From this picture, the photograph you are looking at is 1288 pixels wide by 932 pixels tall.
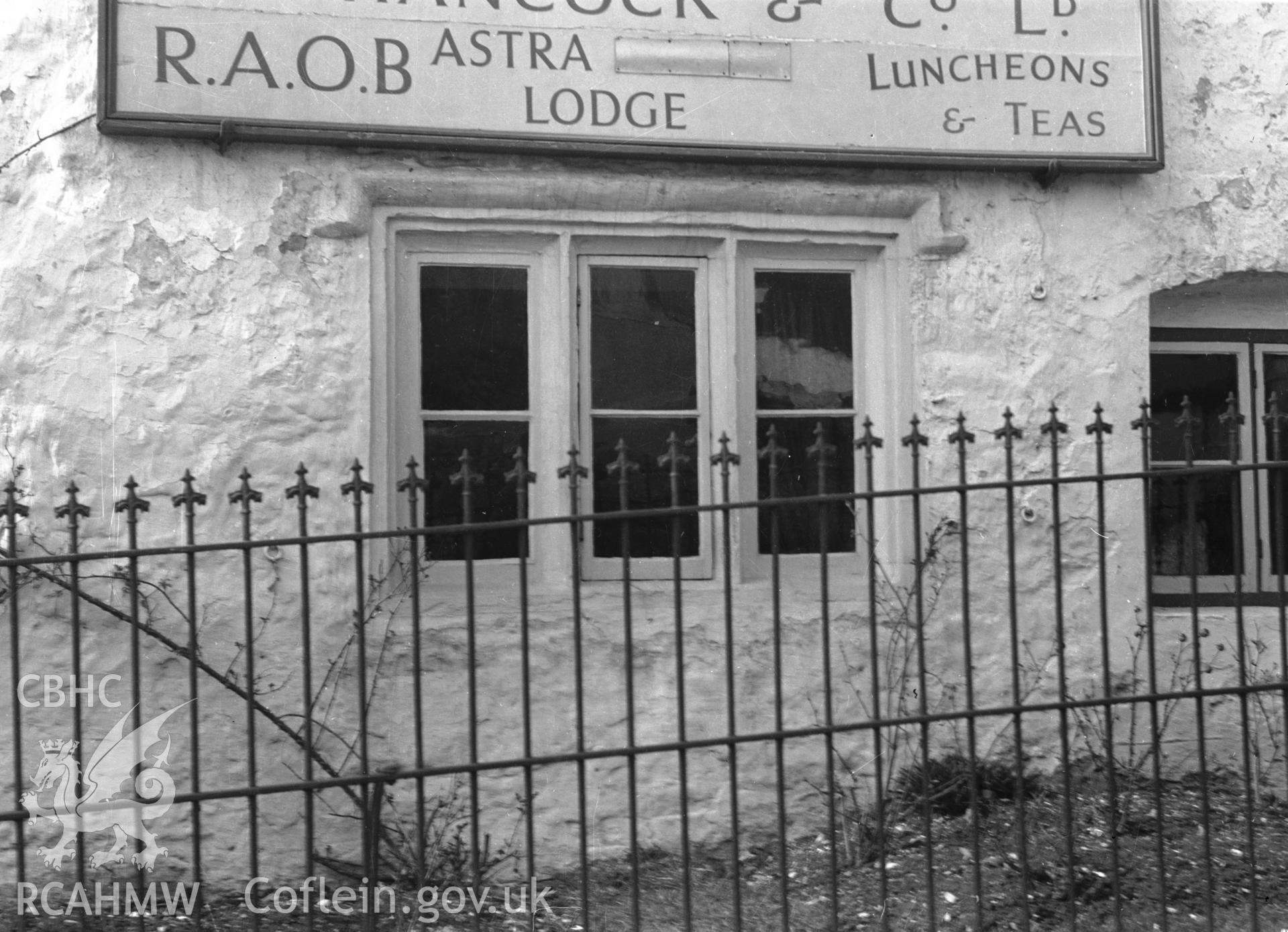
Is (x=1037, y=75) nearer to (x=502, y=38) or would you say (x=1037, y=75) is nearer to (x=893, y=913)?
(x=502, y=38)

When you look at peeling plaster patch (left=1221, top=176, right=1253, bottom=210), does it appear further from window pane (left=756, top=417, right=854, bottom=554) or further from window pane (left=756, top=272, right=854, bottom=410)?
window pane (left=756, top=417, right=854, bottom=554)

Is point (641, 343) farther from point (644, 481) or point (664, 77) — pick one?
point (664, 77)

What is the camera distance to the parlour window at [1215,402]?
5.07 m

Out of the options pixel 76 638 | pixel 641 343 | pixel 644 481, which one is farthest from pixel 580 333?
pixel 76 638

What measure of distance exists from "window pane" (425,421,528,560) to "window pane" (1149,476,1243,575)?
253 cm

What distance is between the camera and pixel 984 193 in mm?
4723

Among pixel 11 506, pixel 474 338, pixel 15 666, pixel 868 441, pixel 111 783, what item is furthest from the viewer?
pixel 474 338

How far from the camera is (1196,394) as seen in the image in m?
5.15

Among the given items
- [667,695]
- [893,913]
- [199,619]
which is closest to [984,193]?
[667,695]

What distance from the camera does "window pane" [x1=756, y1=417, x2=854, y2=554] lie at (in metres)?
4.73

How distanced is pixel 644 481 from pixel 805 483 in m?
0.61

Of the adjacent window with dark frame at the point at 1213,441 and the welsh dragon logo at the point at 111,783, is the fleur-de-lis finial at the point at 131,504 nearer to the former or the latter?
the welsh dragon logo at the point at 111,783

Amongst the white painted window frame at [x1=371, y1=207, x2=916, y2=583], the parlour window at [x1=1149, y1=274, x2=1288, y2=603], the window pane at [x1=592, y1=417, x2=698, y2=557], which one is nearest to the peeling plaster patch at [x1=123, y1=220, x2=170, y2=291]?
the white painted window frame at [x1=371, y1=207, x2=916, y2=583]

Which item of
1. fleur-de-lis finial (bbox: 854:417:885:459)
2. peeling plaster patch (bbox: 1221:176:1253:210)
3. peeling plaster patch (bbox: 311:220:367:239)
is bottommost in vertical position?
fleur-de-lis finial (bbox: 854:417:885:459)
